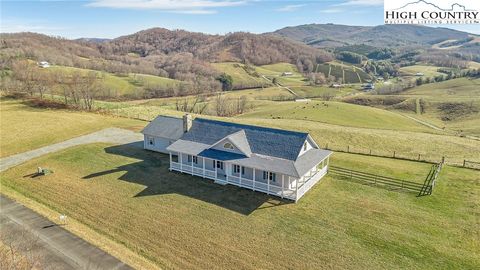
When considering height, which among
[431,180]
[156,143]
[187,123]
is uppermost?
[187,123]

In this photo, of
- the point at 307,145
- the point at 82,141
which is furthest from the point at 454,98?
the point at 82,141

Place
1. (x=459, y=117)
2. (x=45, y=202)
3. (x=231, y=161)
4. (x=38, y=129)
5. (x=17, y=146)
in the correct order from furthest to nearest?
1. (x=459, y=117)
2. (x=38, y=129)
3. (x=17, y=146)
4. (x=231, y=161)
5. (x=45, y=202)

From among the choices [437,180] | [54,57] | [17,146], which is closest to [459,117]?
[437,180]

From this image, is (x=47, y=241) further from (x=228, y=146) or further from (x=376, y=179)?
(x=376, y=179)

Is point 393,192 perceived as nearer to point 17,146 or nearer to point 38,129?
point 17,146

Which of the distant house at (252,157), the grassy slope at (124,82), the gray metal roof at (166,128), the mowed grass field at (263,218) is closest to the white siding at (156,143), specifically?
the gray metal roof at (166,128)
